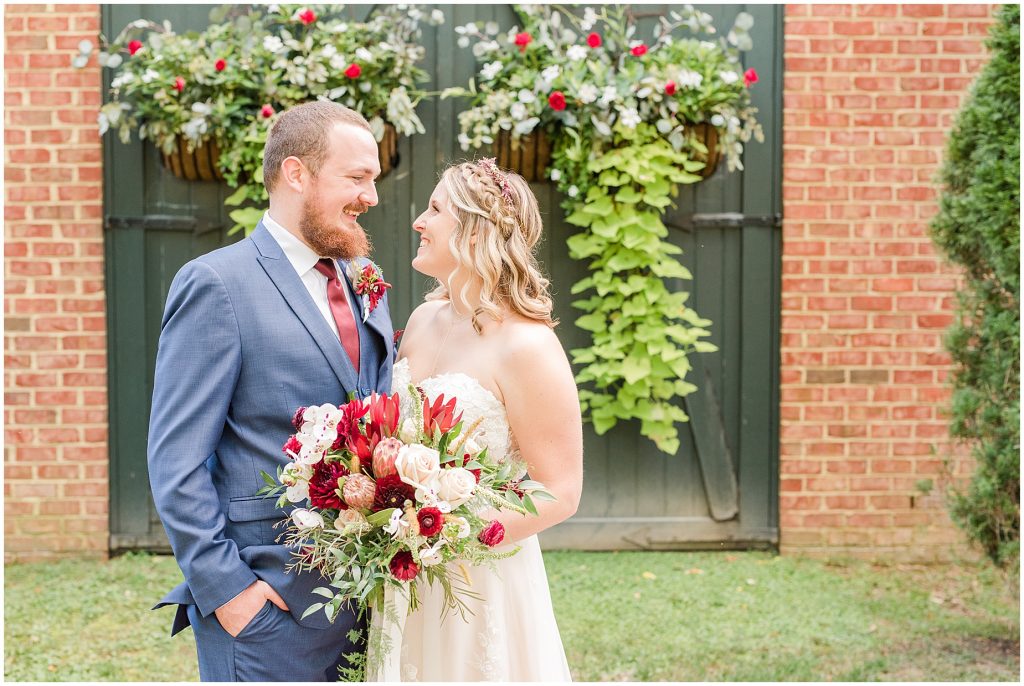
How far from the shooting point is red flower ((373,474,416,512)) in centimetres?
208

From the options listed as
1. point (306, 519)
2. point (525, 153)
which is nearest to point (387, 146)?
point (525, 153)

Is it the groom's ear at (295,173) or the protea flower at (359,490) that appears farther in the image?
the groom's ear at (295,173)

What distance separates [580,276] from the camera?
5.48 meters

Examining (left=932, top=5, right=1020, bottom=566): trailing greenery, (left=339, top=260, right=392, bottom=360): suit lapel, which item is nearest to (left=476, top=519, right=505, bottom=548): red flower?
(left=339, top=260, right=392, bottom=360): suit lapel

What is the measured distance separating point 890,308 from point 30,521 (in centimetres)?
491

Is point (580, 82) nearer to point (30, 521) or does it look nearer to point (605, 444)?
point (605, 444)

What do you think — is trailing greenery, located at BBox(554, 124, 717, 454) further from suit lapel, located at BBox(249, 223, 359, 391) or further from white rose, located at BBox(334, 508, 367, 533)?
white rose, located at BBox(334, 508, 367, 533)

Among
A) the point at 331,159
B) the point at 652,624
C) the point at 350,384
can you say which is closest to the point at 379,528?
the point at 350,384

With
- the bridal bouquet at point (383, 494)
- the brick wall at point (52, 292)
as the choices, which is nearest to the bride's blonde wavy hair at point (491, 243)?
the bridal bouquet at point (383, 494)

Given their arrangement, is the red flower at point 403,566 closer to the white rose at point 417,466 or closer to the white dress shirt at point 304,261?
the white rose at point 417,466

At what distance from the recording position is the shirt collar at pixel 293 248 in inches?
99.3

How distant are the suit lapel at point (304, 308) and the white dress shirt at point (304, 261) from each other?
0.04 metres

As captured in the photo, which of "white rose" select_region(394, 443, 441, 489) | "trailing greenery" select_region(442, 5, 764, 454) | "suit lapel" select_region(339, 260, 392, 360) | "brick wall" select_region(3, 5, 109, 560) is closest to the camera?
"white rose" select_region(394, 443, 441, 489)

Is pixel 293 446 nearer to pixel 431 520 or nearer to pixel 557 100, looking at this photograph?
pixel 431 520
